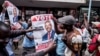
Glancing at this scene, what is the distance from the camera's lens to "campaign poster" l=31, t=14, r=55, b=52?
14.7ft

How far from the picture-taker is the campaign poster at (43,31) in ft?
14.7

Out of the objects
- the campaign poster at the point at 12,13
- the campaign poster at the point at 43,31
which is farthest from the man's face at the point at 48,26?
the campaign poster at the point at 12,13

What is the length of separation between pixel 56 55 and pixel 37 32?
122 cm

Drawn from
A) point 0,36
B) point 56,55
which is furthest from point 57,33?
point 0,36

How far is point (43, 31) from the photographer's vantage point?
4.61 meters

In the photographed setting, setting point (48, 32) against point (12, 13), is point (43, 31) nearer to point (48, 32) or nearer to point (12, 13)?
point (48, 32)

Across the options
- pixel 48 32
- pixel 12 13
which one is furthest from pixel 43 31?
pixel 12 13

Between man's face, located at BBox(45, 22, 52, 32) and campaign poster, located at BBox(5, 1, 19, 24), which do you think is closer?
man's face, located at BBox(45, 22, 52, 32)

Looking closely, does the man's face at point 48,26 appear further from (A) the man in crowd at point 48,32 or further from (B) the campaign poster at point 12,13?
(B) the campaign poster at point 12,13

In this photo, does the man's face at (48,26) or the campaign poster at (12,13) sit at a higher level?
the campaign poster at (12,13)

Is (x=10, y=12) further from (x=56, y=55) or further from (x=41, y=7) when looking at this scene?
(x=41, y=7)

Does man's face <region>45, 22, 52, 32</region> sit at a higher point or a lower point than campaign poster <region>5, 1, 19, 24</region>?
lower

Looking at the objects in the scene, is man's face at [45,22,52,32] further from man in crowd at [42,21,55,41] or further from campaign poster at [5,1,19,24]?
campaign poster at [5,1,19,24]

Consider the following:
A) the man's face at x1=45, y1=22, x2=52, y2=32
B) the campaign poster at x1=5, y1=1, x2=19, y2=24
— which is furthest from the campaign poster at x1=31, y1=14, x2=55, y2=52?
the campaign poster at x1=5, y1=1, x2=19, y2=24
